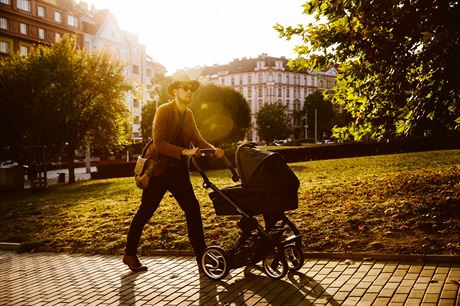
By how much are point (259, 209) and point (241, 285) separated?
0.84 m

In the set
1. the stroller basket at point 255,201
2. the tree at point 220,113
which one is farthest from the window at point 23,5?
the stroller basket at point 255,201

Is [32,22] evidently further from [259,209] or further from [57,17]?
[259,209]

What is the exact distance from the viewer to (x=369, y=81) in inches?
360

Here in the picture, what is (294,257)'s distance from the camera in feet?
19.1

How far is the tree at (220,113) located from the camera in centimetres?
4812

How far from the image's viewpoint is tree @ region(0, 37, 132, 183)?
24.8 meters

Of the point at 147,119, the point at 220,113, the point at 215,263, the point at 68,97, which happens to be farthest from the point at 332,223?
the point at 147,119

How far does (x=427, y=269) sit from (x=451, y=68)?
8.32 ft

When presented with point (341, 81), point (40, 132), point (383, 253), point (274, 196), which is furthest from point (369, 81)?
point (40, 132)

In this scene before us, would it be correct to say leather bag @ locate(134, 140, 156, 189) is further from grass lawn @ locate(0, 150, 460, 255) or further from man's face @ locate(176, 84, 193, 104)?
grass lawn @ locate(0, 150, 460, 255)

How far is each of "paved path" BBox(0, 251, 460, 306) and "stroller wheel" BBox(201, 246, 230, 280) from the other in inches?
4.2

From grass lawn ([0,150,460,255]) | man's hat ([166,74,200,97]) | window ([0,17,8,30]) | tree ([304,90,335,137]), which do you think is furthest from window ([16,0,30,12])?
tree ([304,90,335,137])

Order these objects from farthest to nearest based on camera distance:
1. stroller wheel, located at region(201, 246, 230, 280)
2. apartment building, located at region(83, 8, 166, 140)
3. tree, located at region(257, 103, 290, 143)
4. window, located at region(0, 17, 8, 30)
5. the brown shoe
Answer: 1. tree, located at region(257, 103, 290, 143)
2. apartment building, located at region(83, 8, 166, 140)
3. window, located at region(0, 17, 8, 30)
4. the brown shoe
5. stroller wheel, located at region(201, 246, 230, 280)

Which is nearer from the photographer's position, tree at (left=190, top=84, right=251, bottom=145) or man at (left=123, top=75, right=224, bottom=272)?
man at (left=123, top=75, right=224, bottom=272)
